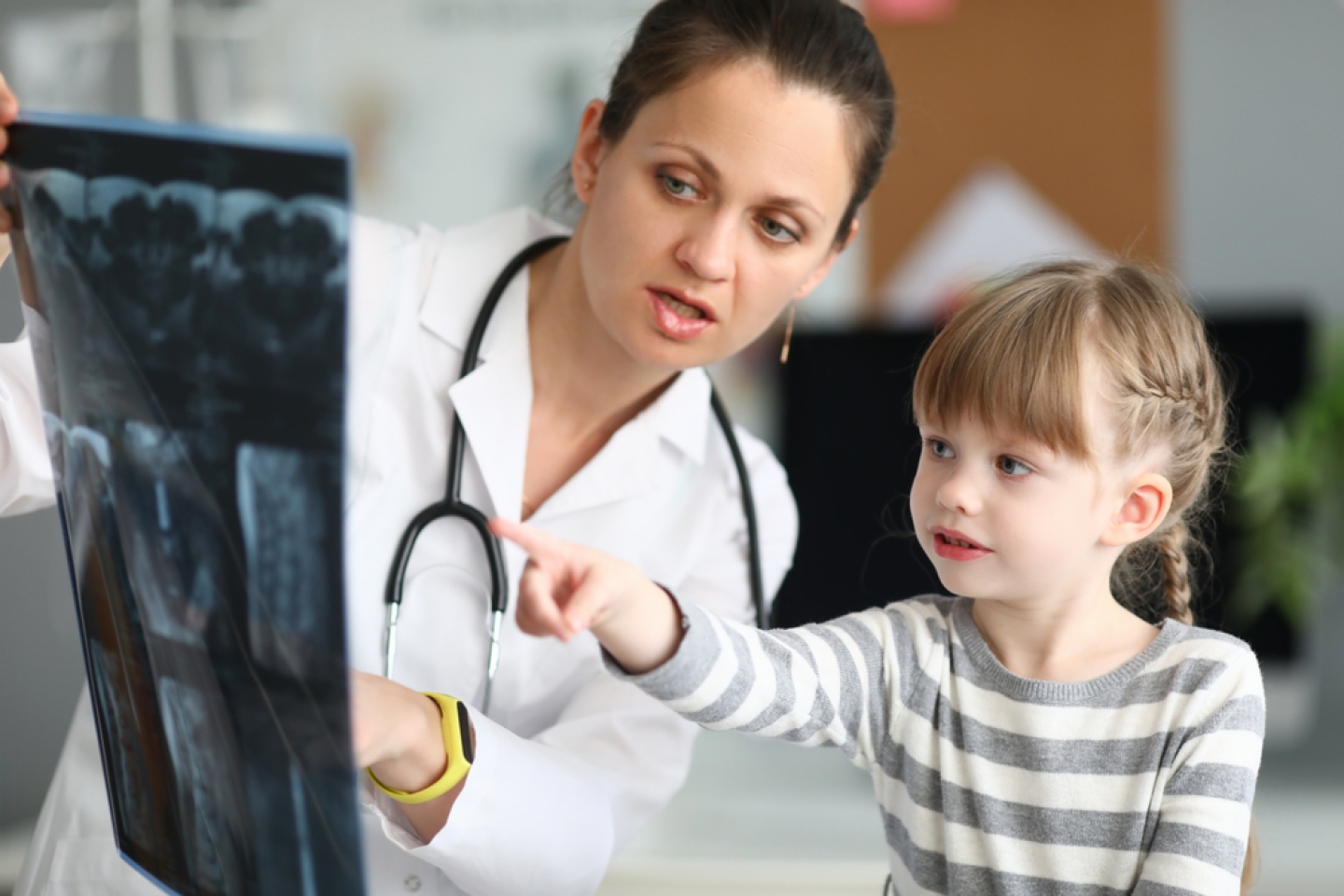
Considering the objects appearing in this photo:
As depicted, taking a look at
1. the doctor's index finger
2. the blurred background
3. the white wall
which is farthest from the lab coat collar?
the white wall

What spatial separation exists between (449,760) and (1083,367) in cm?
43

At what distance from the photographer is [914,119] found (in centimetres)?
193

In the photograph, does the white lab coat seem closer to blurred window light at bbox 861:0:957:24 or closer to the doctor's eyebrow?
the doctor's eyebrow

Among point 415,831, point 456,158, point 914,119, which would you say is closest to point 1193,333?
point 415,831

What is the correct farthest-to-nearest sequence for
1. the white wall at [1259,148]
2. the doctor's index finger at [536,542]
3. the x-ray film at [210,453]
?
the white wall at [1259,148], the doctor's index finger at [536,542], the x-ray film at [210,453]

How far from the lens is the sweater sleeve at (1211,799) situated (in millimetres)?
597

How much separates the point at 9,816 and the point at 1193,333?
1.19m

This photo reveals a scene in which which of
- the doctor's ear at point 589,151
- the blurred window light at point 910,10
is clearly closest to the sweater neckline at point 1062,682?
the doctor's ear at point 589,151

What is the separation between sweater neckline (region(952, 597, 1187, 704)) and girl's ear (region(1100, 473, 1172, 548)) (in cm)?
6

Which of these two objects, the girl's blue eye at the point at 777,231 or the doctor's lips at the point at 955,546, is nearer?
the doctor's lips at the point at 955,546

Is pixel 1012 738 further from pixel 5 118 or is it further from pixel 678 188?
pixel 5 118

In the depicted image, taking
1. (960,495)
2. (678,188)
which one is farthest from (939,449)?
(678,188)

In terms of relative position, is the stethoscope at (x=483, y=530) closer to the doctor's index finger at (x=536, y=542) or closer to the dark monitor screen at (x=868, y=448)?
the doctor's index finger at (x=536, y=542)

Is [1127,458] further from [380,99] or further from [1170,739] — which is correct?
[380,99]
